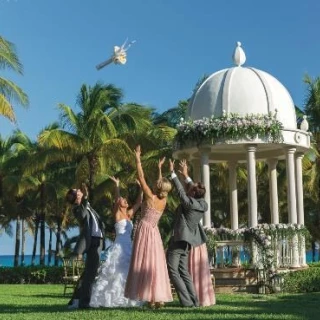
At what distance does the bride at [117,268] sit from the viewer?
1067 centimetres

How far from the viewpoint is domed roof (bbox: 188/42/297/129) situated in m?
19.5

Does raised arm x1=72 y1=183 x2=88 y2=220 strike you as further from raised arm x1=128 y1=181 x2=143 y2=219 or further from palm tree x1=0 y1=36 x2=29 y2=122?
palm tree x1=0 y1=36 x2=29 y2=122

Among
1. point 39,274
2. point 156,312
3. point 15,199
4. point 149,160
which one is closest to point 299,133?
point 149,160

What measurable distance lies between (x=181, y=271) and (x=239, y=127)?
9.16 metres

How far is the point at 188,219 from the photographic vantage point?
1018 centimetres

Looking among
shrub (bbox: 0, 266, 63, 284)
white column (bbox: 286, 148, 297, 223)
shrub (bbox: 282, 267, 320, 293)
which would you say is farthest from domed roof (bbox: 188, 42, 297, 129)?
shrub (bbox: 0, 266, 63, 284)

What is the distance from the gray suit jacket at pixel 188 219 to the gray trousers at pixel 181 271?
0.14 m

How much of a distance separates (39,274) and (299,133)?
15.3 meters

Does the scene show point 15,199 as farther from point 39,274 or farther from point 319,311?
point 319,311

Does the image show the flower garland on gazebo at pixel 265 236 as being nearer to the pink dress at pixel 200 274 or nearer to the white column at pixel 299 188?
the white column at pixel 299 188

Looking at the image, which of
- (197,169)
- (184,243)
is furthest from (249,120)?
(184,243)

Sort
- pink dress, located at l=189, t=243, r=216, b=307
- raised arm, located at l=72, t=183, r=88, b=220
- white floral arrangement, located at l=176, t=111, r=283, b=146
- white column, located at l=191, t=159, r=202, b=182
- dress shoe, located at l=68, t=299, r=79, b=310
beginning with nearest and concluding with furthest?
1. raised arm, located at l=72, t=183, r=88, b=220
2. dress shoe, located at l=68, t=299, r=79, b=310
3. pink dress, located at l=189, t=243, r=216, b=307
4. white floral arrangement, located at l=176, t=111, r=283, b=146
5. white column, located at l=191, t=159, r=202, b=182

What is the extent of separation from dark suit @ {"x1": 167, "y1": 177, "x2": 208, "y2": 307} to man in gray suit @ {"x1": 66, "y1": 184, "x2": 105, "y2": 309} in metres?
1.17

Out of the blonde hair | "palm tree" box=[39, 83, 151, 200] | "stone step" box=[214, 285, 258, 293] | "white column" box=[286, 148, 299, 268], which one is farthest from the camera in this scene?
"palm tree" box=[39, 83, 151, 200]
